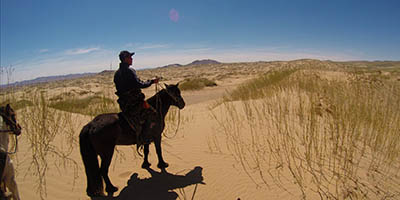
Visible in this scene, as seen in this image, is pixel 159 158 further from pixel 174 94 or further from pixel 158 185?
pixel 174 94

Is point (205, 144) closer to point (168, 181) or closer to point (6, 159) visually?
point (168, 181)

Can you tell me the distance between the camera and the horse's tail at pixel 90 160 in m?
2.94

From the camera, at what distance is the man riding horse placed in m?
3.24

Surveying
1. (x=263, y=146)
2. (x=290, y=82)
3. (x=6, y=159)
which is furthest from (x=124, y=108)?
(x=290, y=82)

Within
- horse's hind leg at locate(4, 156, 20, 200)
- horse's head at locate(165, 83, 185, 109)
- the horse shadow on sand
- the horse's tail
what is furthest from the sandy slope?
horse's head at locate(165, 83, 185, 109)

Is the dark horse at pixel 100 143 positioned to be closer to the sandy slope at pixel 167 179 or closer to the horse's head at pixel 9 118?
the sandy slope at pixel 167 179

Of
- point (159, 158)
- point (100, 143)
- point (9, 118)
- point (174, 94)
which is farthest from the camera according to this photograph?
point (159, 158)

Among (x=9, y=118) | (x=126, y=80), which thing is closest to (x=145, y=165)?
(x=126, y=80)

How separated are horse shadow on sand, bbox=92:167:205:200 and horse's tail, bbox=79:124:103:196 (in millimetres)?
295

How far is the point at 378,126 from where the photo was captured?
13.6 feet

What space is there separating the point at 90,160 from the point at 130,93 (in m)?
1.22

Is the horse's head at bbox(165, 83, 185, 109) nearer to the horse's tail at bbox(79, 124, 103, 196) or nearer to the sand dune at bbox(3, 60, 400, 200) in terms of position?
the sand dune at bbox(3, 60, 400, 200)

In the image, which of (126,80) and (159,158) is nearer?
(126,80)

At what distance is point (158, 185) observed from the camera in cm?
353
